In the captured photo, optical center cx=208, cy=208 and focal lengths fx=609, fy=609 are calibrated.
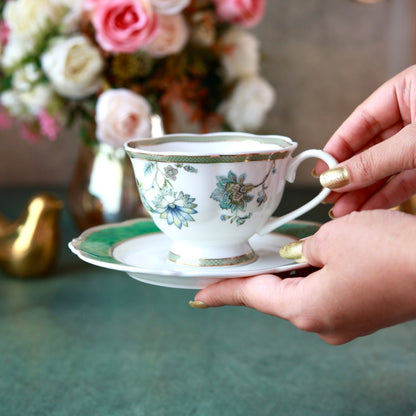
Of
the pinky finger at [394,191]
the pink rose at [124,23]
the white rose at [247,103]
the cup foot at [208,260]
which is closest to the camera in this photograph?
the cup foot at [208,260]

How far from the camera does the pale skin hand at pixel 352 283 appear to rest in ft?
1.67

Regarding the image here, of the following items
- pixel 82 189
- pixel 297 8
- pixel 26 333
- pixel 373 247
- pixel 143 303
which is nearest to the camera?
pixel 373 247

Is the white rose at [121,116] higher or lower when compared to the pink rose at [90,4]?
lower

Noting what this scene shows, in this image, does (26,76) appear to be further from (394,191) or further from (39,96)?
(394,191)

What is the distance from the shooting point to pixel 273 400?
65 centimetres

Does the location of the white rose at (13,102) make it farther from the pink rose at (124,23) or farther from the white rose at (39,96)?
the pink rose at (124,23)

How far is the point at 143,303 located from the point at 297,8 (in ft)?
3.49

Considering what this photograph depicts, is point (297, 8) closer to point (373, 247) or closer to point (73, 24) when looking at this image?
point (73, 24)

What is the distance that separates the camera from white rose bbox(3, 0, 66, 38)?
1.04m

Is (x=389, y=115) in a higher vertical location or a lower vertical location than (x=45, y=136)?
higher

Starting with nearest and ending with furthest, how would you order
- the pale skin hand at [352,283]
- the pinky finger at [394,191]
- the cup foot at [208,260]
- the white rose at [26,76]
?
1. the pale skin hand at [352,283]
2. the cup foot at [208,260]
3. the pinky finger at [394,191]
4. the white rose at [26,76]

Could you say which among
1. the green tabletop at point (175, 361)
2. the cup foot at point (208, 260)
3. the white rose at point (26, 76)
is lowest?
the green tabletop at point (175, 361)

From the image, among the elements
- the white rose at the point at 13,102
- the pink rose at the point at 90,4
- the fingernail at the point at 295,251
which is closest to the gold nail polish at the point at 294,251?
the fingernail at the point at 295,251

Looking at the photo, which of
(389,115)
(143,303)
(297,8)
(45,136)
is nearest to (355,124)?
(389,115)
